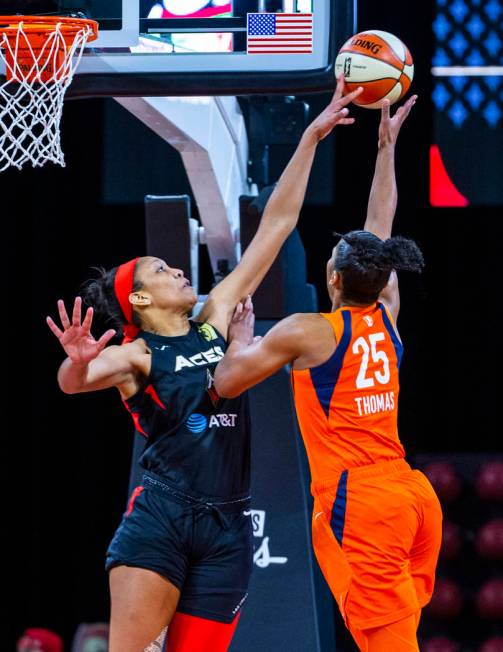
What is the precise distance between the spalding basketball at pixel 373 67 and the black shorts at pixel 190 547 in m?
1.72

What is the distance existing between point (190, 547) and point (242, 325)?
861 mm

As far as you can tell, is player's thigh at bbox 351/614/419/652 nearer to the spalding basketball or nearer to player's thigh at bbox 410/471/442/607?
player's thigh at bbox 410/471/442/607

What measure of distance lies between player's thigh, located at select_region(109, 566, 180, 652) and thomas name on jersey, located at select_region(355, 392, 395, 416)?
0.94 metres

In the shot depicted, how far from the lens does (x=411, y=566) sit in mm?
4164

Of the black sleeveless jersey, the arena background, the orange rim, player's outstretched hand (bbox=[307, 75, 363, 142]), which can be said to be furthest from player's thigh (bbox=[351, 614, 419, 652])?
the arena background

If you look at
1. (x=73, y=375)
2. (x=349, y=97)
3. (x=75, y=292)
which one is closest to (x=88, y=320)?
(x=73, y=375)

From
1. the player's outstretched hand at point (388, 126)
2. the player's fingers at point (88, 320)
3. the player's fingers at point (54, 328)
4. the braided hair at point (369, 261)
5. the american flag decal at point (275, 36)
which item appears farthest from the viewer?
the american flag decal at point (275, 36)

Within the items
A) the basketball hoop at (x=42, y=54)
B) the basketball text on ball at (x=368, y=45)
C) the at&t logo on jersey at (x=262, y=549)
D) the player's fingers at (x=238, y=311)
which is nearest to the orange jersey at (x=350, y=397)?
the player's fingers at (x=238, y=311)

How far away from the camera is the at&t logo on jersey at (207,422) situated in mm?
4031

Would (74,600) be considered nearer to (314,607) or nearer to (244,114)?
(314,607)

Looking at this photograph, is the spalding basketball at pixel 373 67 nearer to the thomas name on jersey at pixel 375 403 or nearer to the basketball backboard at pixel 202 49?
the basketball backboard at pixel 202 49

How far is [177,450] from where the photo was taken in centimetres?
402

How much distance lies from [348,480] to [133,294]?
108 cm

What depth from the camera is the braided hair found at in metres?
3.99
